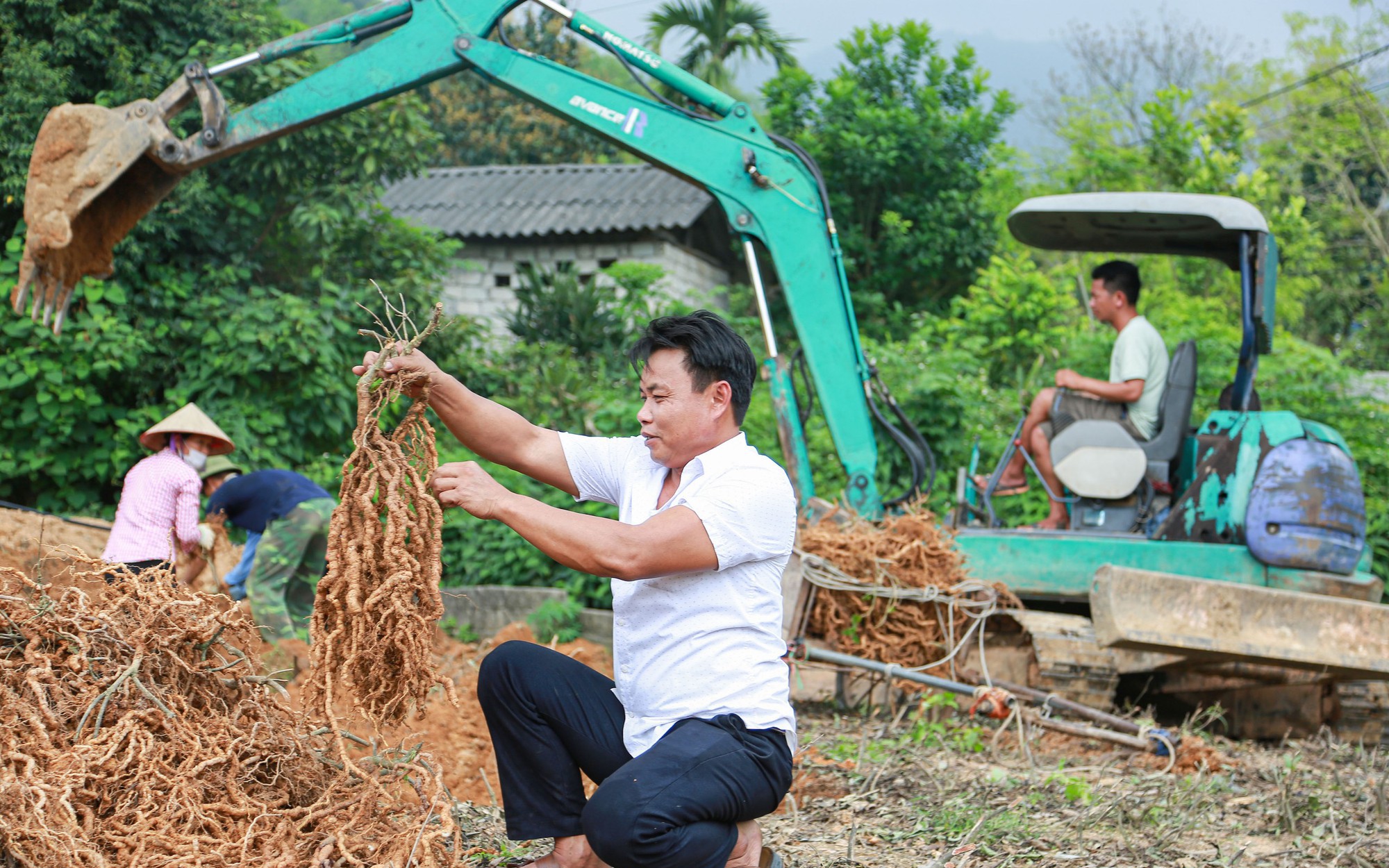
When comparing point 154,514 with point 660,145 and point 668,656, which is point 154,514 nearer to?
point 660,145

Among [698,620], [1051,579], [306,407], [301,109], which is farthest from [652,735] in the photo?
[306,407]

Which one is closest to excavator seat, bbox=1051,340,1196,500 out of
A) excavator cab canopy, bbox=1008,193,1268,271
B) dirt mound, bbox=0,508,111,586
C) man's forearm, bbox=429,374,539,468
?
excavator cab canopy, bbox=1008,193,1268,271

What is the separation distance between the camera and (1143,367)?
623cm

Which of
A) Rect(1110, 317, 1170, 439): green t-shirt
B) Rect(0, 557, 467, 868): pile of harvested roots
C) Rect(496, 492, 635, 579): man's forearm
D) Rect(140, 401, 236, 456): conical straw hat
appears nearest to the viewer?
Rect(0, 557, 467, 868): pile of harvested roots

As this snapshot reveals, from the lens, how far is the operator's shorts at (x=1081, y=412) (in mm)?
6301

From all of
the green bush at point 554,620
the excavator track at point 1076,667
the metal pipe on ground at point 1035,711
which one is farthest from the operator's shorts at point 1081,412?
the green bush at point 554,620

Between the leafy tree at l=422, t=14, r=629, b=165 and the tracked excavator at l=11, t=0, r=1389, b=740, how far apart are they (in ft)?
59.1

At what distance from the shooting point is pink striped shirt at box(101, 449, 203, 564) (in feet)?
18.9

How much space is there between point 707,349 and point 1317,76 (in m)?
26.3

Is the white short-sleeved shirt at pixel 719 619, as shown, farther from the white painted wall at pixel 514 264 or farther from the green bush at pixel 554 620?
the white painted wall at pixel 514 264

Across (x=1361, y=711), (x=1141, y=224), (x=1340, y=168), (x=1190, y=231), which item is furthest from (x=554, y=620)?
(x=1340, y=168)

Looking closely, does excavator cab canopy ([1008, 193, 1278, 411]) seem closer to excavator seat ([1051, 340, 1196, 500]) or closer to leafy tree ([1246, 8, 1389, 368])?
excavator seat ([1051, 340, 1196, 500])

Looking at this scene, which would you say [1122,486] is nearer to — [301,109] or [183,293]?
[301,109]

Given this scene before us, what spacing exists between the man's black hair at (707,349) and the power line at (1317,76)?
2464cm
